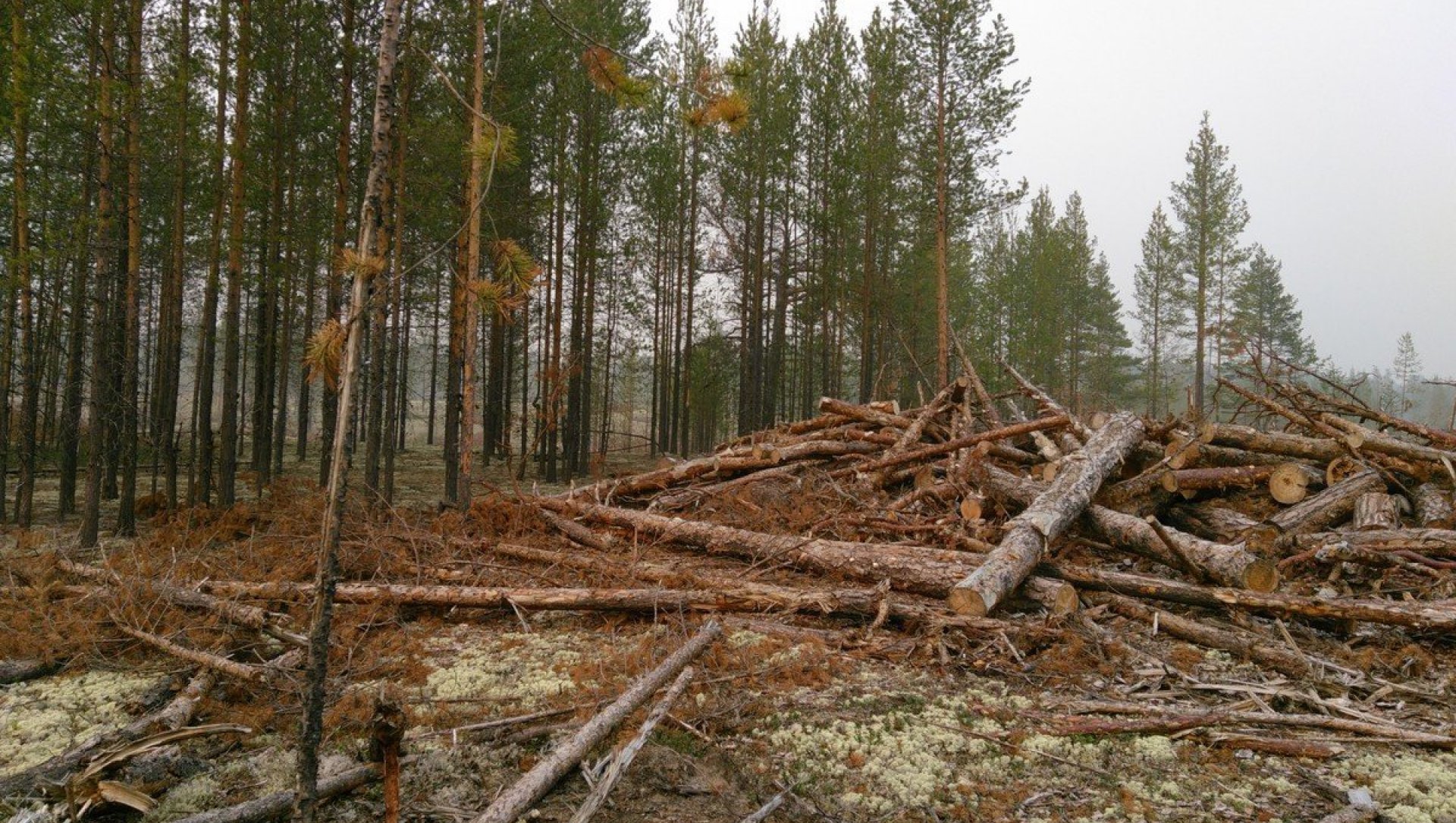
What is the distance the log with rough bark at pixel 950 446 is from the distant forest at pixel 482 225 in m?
1.96

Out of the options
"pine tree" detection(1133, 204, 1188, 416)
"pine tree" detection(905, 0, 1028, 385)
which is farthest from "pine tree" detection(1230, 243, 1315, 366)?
"pine tree" detection(905, 0, 1028, 385)

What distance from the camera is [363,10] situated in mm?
12008

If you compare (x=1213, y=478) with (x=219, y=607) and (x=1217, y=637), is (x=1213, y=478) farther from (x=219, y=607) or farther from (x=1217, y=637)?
(x=219, y=607)

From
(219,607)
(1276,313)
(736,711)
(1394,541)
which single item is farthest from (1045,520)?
(1276,313)

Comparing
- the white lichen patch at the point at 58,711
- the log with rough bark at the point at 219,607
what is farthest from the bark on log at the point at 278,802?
the log with rough bark at the point at 219,607

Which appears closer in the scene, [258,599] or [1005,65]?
[258,599]

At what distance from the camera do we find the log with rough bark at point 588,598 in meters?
5.02

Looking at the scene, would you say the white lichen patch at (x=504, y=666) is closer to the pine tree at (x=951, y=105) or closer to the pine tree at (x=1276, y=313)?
the pine tree at (x=951, y=105)

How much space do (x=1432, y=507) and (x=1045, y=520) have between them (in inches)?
151

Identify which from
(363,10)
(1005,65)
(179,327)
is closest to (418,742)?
(179,327)

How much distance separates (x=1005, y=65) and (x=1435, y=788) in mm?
20021

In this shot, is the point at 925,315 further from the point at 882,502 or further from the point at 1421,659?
the point at 1421,659

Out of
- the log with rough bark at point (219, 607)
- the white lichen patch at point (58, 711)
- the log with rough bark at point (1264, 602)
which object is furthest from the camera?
the log with rough bark at point (219, 607)

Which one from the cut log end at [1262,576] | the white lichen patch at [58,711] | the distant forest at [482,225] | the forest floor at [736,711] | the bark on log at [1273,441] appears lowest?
the white lichen patch at [58,711]
